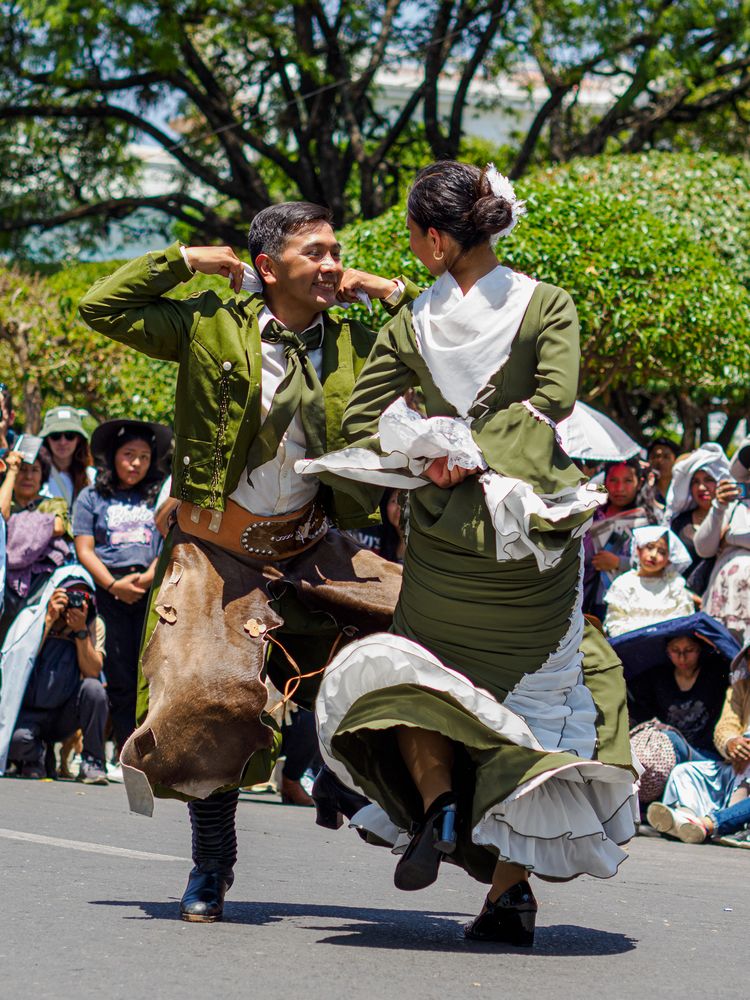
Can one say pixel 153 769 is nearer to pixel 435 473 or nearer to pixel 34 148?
pixel 435 473

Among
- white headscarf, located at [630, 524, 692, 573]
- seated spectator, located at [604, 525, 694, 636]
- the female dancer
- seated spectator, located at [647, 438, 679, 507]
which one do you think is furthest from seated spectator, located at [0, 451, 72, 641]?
the female dancer

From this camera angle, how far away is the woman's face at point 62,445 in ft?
37.5

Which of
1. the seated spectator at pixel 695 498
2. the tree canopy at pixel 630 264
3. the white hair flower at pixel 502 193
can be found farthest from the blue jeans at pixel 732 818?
the tree canopy at pixel 630 264

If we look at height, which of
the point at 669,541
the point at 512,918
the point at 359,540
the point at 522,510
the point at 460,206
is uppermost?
the point at 460,206

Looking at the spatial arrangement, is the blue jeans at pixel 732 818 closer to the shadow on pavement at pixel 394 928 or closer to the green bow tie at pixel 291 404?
the shadow on pavement at pixel 394 928

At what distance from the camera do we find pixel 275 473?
5.14m

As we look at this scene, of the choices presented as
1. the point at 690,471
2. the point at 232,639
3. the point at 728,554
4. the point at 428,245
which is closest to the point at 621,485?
the point at 690,471

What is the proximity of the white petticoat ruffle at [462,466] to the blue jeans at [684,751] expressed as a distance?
4810 millimetres

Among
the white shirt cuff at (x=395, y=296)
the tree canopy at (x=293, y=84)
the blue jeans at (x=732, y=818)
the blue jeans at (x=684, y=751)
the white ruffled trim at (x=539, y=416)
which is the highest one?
the tree canopy at (x=293, y=84)

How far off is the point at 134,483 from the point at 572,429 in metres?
2.76

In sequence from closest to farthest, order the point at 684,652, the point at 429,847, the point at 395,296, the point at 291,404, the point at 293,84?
the point at 429,847 < the point at 291,404 < the point at 395,296 < the point at 684,652 < the point at 293,84

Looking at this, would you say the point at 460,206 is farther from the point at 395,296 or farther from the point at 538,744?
the point at 538,744

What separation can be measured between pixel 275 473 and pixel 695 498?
614 cm

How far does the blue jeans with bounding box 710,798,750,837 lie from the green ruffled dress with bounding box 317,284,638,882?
3.89 metres
